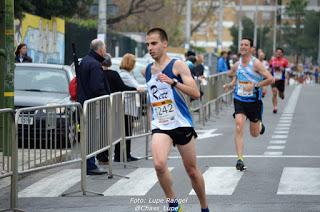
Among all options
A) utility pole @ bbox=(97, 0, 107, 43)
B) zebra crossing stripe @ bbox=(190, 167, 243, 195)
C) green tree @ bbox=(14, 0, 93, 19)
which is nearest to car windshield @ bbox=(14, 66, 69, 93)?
zebra crossing stripe @ bbox=(190, 167, 243, 195)

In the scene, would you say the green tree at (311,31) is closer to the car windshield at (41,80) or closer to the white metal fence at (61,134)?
the car windshield at (41,80)

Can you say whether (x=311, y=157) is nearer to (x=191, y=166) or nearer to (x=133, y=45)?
(x=191, y=166)

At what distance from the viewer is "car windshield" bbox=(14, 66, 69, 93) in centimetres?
1878

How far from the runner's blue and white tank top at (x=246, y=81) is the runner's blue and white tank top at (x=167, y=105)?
523 cm

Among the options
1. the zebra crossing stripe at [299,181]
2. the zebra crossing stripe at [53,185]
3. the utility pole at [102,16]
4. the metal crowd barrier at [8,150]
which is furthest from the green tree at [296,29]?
the metal crowd barrier at [8,150]

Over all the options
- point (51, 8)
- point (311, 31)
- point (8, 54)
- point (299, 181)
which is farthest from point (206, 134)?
point (311, 31)

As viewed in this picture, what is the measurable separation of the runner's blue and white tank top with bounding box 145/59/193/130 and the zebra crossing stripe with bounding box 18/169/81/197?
2.59 metres

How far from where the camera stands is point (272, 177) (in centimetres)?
1328

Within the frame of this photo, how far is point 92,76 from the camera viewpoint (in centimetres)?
1395

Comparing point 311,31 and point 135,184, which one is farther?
point 311,31

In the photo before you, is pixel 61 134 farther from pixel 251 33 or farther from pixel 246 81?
pixel 251 33

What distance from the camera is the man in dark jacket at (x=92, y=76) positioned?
13.9 metres

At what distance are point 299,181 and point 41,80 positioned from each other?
7.51 metres

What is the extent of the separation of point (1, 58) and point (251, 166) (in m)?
3.91
